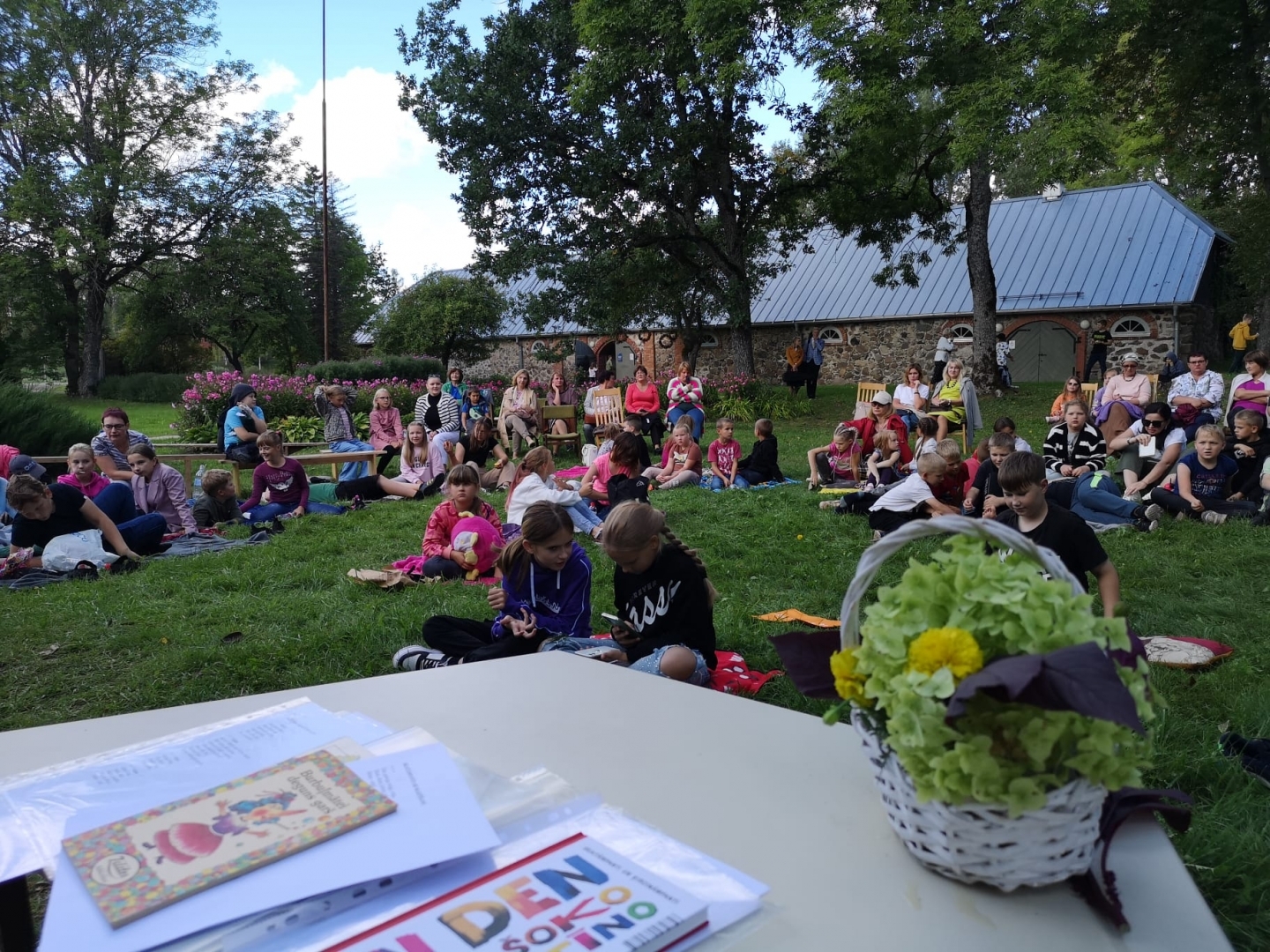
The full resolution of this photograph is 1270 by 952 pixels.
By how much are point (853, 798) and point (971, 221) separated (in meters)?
17.5

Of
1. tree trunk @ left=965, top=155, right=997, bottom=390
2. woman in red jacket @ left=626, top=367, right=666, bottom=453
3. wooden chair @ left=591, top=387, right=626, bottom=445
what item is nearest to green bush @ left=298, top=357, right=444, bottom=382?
wooden chair @ left=591, top=387, right=626, bottom=445

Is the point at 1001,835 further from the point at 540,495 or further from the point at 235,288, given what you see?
the point at 235,288

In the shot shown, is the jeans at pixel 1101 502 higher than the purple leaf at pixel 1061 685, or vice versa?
the purple leaf at pixel 1061 685

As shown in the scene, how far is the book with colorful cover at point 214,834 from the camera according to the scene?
0.94 m

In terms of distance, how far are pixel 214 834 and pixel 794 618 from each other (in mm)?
3865

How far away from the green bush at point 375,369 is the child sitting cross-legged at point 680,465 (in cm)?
1004

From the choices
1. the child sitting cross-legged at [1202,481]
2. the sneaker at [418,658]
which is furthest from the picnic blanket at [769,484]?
the sneaker at [418,658]

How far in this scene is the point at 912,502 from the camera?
698cm

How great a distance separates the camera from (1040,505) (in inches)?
149

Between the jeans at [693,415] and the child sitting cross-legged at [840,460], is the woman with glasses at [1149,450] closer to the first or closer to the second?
the child sitting cross-legged at [840,460]

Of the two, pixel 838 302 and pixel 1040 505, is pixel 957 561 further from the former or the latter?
pixel 838 302

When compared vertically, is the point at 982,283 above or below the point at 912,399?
above

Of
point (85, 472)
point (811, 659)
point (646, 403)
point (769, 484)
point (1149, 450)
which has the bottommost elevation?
point (769, 484)

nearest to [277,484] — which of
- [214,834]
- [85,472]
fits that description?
[85,472]
